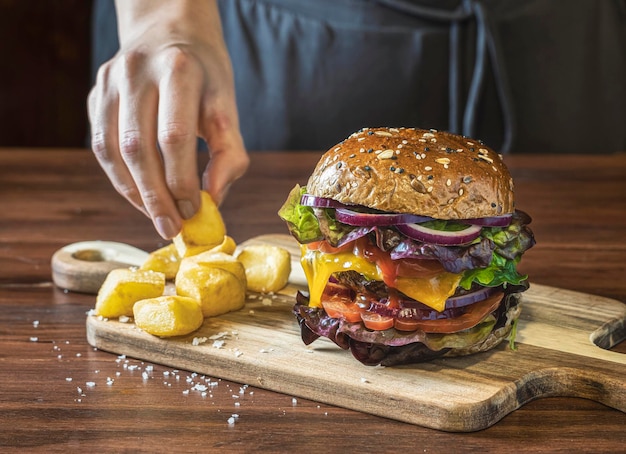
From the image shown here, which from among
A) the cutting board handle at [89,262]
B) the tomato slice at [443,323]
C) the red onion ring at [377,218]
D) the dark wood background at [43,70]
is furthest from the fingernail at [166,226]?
the dark wood background at [43,70]

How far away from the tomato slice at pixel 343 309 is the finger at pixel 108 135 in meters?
0.65

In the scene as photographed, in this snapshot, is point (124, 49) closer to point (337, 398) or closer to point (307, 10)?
point (337, 398)

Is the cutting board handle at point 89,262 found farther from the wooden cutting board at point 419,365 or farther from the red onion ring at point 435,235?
the red onion ring at point 435,235

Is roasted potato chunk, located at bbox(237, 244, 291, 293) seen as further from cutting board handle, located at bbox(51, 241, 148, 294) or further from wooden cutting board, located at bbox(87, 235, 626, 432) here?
cutting board handle, located at bbox(51, 241, 148, 294)

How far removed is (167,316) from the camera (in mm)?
1855

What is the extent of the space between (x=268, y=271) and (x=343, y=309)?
16.9 inches

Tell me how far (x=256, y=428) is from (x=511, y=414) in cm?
45

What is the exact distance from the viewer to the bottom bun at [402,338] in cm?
173

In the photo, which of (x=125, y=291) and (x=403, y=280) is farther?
(x=125, y=291)

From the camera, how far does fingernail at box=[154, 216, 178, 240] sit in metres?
2.14

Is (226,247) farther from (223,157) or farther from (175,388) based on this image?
(175,388)

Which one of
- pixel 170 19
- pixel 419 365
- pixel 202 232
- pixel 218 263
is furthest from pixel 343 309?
pixel 170 19

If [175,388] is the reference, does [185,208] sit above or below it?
above

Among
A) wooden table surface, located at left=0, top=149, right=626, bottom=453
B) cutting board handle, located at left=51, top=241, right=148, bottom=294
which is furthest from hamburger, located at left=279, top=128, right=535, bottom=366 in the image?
cutting board handle, located at left=51, top=241, right=148, bottom=294
